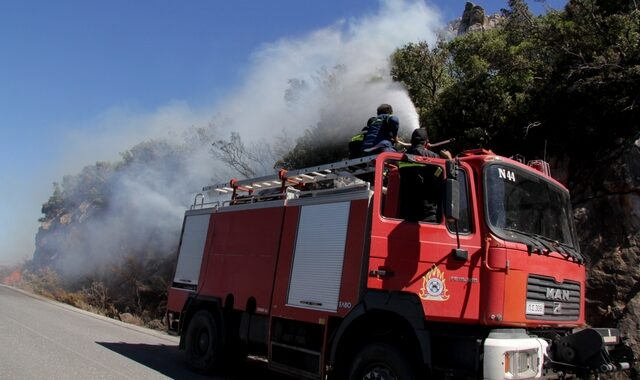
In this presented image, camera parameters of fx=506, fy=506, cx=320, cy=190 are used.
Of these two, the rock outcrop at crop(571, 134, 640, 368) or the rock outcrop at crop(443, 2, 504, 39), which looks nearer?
the rock outcrop at crop(571, 134, 640, 368)

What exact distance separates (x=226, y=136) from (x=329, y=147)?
7.93 meters

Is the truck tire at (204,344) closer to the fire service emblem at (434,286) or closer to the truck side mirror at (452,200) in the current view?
the fire service emblem at (434,286)

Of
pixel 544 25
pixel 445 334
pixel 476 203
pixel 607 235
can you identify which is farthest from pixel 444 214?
pixel 544 25

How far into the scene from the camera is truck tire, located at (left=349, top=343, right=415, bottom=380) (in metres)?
4.58

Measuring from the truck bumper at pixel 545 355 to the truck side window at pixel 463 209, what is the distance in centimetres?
97

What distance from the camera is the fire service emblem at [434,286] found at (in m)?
4.66

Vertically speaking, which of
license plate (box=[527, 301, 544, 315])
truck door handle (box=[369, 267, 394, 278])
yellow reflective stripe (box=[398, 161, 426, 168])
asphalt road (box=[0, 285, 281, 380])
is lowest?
asphalt road (box=[0, 285, 281, 380])

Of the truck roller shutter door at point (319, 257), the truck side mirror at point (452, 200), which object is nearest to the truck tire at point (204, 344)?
the truck roller shutter door at point (319, 257)

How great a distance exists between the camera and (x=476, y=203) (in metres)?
4.81

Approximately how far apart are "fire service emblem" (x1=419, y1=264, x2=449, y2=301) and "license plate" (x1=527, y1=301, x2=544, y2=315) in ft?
2.48

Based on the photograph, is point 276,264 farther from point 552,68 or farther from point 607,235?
point 552,68

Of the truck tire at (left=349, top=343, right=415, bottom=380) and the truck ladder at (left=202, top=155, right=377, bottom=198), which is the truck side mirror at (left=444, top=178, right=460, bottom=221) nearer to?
the truck ladder at (left=202, top=155, right=377, bottom=198)

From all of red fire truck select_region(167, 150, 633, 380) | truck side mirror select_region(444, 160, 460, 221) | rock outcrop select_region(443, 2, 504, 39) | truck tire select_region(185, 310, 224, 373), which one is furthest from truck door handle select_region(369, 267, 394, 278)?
rock outcrop select_region(443, 2, 504, 39)

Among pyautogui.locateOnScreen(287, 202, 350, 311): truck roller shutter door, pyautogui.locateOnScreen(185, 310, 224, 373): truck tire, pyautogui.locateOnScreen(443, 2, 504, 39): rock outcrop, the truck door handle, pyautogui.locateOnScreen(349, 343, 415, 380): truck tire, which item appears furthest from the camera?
pyautogui.locateOnScreen(443, 2, 504, 39): rock outcrop
